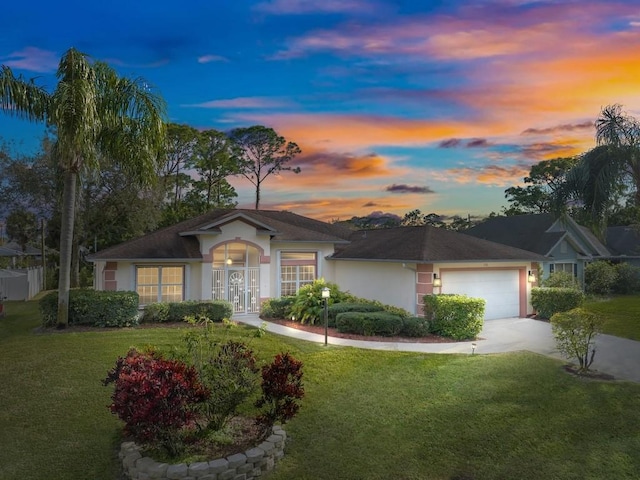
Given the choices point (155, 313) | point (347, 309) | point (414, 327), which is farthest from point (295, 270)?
point (414, 327)

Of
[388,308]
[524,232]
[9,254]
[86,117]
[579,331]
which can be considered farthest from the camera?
[9,254]

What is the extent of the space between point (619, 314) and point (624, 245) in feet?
60.9

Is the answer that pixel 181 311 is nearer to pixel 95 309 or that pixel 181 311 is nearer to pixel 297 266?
pixel 95 309

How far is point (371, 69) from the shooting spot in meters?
15.7

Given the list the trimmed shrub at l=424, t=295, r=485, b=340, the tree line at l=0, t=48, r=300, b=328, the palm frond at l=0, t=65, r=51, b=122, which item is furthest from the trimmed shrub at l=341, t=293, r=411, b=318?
the palm frond at l=0, t=65, r=51, b=122

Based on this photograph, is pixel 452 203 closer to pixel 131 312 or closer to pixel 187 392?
pixel 131 312

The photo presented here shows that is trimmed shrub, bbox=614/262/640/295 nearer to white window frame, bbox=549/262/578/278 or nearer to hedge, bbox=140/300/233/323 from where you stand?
white window frame, bbox=549/262/578/278

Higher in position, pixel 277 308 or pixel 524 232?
pixel 524 232

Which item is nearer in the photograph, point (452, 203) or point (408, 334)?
point (408, 334)

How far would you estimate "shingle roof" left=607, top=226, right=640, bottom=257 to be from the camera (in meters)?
31.8

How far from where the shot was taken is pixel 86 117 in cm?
1245

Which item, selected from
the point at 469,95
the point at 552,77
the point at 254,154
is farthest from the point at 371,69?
the point at 254,154

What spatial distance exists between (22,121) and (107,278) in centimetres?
598

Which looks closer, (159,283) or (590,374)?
(590,374)
